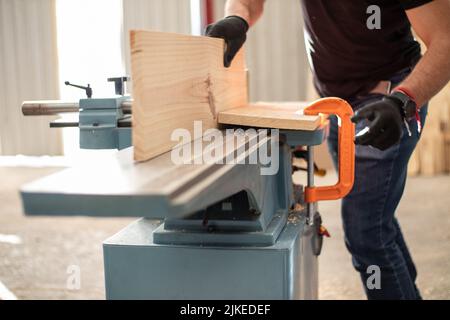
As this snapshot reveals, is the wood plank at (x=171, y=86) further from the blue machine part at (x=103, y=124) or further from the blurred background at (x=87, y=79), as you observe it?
the blurred background at (x=87, y=79)

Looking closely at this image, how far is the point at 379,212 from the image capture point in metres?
1.44

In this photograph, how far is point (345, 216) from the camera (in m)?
1.50

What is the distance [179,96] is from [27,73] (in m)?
4.09

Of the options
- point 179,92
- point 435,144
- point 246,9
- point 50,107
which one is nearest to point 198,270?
point 179,92

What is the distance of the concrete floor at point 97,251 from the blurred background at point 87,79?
12mm

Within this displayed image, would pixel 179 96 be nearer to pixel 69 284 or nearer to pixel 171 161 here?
pixel 171 161

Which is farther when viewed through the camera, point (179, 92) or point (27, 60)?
point (27, 60)

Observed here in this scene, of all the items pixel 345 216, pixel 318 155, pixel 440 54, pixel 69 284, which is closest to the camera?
pixel 440 54

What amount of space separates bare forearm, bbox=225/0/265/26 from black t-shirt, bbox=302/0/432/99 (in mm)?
177

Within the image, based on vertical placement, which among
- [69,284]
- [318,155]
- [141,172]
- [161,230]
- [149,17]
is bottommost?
[69,284]

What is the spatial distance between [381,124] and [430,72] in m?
0.26

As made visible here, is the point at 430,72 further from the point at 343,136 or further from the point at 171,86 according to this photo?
the point at 171,86

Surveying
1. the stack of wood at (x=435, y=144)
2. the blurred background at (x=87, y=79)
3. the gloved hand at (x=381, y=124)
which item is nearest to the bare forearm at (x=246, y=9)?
the gloved hand at (x=381, y=124)
